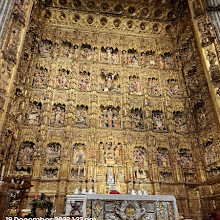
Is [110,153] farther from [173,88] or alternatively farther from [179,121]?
[173,88]

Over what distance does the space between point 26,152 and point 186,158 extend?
311 inches

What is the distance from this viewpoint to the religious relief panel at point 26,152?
949 cm

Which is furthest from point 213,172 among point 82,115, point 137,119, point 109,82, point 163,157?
point 109,82

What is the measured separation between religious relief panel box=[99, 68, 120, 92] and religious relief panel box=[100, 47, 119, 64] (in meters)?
0.87

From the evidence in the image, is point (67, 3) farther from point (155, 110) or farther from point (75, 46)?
point (155, 110)

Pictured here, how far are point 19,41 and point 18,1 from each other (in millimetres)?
2149

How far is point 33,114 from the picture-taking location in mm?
10711

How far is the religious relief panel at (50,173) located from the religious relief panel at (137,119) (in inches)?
176

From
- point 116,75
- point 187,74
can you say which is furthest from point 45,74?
point 187,74

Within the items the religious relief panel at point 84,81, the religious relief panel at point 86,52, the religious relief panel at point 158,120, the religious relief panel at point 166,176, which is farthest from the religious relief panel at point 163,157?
the religious relief panel at point 86,52

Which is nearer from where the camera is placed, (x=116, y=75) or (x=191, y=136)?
(x=191, y=136)

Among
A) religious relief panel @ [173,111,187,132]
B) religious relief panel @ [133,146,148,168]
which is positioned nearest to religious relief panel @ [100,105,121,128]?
religious relief panel @ [133,146,148,168]

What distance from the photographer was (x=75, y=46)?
43.4 feet

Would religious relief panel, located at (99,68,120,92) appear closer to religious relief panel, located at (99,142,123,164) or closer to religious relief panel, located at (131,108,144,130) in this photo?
religious relief panel, located at (131,108,144,130)
